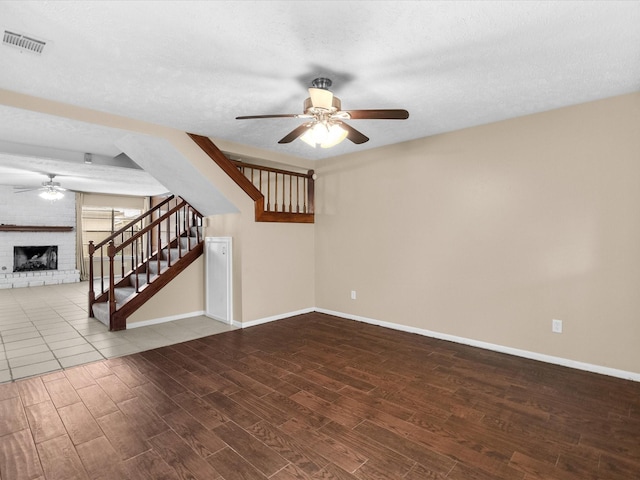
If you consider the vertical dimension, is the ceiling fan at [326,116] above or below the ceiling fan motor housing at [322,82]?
below

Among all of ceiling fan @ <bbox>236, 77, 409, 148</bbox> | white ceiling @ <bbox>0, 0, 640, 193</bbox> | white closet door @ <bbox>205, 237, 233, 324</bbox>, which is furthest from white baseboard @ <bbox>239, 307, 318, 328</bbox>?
ceiling fan @ <bbox>236, 77, 409, 148</bbox>

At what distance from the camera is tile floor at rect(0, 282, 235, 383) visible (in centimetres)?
330

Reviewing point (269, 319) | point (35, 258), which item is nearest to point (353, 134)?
point (269, 319)

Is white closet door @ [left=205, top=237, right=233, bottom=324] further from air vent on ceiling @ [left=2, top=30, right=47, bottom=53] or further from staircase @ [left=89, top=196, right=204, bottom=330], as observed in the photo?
air vent on ceiling @ [left=2, top=30, right=47, bottom=53]

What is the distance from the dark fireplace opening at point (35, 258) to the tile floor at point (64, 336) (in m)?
2.88

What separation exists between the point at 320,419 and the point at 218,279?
307cm

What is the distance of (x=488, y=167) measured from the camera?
11.9ft

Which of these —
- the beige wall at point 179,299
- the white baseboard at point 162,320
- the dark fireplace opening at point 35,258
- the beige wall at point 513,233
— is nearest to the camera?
the beige wall at point 513,233

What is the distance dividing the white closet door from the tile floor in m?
0.16

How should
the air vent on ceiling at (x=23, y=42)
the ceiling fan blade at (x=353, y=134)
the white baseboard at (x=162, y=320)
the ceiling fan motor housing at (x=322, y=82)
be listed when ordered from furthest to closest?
1. the white baseboard at (x=162, y=320)
2. the ceiling fan blade at (x=353, y=134)
3. the ceiling fan motor housing at (x=322, y=82)
4. the air vent on ceiling at (x=23, y=42)

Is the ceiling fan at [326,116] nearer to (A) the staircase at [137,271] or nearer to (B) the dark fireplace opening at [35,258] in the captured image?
(A) the staircase at [137,271]

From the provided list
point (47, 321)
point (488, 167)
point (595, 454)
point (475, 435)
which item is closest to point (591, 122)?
point (488, 167)

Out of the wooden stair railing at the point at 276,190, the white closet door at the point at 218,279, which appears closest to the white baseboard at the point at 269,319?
the white closet door at the point at 218,279

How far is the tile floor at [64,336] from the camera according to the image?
3.30 m
